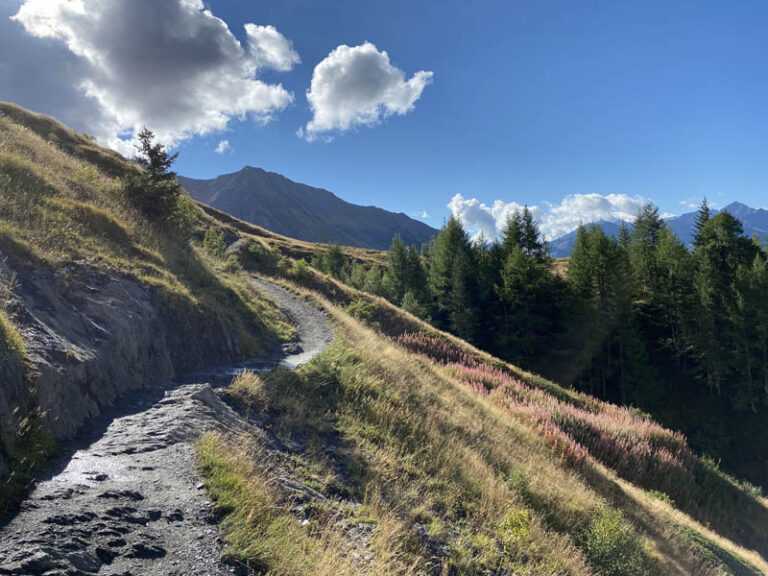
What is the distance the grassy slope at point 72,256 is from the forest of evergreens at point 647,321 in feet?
85.8

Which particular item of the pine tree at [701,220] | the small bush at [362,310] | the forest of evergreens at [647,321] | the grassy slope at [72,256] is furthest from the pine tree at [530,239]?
the grassy slope at [72,256]

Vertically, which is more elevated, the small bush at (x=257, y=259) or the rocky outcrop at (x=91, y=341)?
the small bush at (x=257, y=259)

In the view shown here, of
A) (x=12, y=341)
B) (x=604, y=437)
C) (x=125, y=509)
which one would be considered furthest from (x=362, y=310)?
(x=125, y=509)

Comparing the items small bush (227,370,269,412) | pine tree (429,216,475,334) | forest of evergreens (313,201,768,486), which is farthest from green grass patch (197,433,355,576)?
pine tree (429,216,475,334)

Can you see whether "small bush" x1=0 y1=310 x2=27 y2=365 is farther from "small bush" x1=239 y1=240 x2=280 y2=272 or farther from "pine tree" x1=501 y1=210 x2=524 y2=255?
"pine tree" x1=501 y1=210 x2=524 y2=255

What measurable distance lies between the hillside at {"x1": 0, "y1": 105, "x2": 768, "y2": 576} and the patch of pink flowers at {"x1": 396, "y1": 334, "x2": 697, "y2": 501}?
0.09 m

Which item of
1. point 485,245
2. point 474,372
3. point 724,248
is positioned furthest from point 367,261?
point 474,372

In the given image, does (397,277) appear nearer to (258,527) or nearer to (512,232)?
(512,232)

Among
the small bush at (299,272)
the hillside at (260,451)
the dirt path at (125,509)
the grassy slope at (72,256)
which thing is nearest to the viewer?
the dirt path at (125,509)

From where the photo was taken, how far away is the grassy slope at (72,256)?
190 inches

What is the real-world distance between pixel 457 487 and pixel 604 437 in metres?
11.4

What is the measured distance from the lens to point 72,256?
914cm

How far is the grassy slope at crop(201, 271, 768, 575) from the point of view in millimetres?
4914

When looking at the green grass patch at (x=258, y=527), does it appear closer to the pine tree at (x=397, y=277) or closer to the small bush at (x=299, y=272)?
the small bush at (x=299, y=272)
